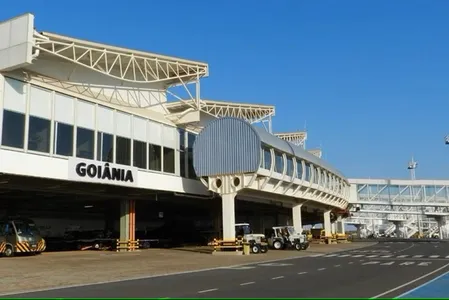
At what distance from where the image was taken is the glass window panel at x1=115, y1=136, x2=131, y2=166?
34.2 meters

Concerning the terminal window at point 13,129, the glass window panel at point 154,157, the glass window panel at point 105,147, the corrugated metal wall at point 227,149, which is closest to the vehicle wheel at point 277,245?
the corrugated metal wall at point 227,149

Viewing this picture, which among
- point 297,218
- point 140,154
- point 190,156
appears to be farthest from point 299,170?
point 140,154

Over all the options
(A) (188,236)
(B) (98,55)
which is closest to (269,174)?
(B) (98,55)

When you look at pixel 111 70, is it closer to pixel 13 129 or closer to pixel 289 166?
pixel 13 129

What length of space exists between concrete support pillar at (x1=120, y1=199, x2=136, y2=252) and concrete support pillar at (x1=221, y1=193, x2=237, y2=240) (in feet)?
26.5

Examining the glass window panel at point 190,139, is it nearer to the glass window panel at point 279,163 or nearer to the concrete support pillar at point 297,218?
the glass window panel at point 279,163

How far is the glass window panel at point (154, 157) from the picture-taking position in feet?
122

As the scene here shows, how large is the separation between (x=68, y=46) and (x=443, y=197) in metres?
77.9

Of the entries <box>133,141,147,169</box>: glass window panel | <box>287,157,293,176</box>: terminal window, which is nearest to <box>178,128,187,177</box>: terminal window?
<box>133,141,147,169</box>: glass window panel

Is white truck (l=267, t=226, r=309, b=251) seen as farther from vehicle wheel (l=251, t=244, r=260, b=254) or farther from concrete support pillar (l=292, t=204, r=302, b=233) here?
vehicle wheel (l=251, t=244, r=260, b=254)

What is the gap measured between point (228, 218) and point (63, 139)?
13417mm

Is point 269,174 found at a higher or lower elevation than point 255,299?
higher

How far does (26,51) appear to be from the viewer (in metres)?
26.5

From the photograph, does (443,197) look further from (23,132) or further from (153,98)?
(23,132)
